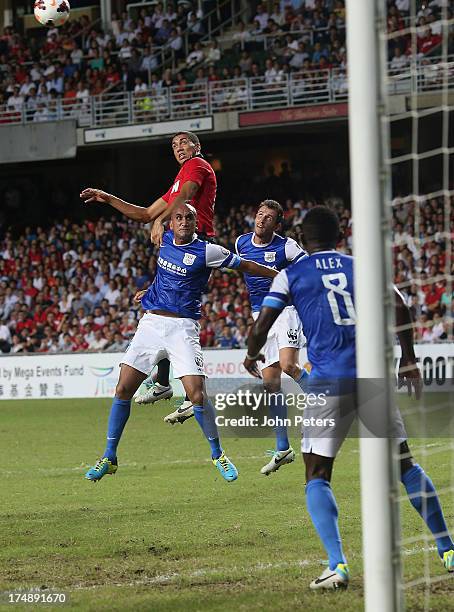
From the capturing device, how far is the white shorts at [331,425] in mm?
6543

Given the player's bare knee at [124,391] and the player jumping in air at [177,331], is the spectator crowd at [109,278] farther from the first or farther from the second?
the player's bare knee at [124,391]

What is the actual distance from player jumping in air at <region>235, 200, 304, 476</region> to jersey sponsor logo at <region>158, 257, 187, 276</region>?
4.30 ft

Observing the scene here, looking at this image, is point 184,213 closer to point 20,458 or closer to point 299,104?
point 20,458

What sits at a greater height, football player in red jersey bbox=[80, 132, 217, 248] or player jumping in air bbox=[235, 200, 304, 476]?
football player in red jersey bbox=[80, 132, 217, 248]

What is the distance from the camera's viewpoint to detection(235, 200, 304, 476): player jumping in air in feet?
37.0

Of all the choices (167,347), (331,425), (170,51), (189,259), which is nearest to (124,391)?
(167,347)

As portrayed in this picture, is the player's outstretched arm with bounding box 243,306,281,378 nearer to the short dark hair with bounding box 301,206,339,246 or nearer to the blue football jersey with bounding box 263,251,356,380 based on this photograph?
the blue football jersey with bounding box 263,251,356,380

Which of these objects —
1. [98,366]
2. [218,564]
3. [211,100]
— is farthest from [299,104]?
[218,564]

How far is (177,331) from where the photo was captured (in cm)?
1002

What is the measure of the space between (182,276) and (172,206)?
0.67 metres

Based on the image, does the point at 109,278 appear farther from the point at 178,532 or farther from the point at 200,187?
the point at 178,532

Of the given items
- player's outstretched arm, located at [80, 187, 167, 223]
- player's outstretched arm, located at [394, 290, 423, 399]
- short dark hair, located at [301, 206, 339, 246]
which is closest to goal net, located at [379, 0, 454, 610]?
player's outstretched arm, located at [394, 290, 423, 399]

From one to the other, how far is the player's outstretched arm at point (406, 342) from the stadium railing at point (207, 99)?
18374mm

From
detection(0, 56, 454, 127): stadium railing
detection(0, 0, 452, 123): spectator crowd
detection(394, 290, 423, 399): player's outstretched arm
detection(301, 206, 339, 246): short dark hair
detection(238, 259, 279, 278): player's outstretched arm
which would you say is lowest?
detection(394, 290, 423, 399): player's outstretched arm
